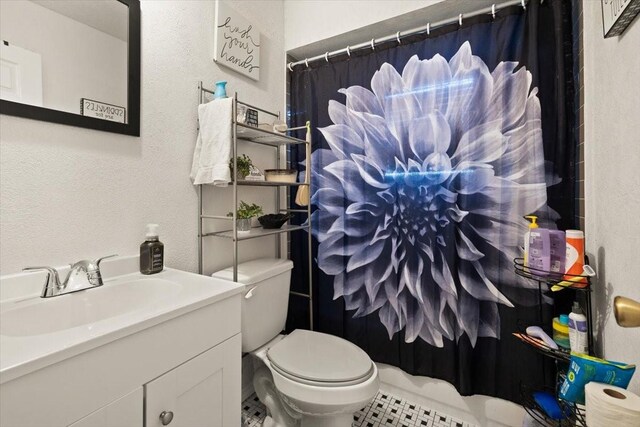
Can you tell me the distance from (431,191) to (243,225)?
98cm

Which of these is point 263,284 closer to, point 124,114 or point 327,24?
point 124,114

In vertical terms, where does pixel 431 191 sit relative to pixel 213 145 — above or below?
below

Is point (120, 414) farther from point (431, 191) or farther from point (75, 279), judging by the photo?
point (431, 191)

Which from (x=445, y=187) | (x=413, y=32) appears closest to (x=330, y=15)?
(x=413, y=32)

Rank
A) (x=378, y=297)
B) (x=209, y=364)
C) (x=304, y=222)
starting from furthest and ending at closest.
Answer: (x=304, y=222) < (x=378, y=297) < (x=209, y=364)

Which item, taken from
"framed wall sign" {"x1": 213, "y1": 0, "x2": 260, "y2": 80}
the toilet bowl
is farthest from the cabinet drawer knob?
"framed wall sign" {"x1": 213, "y1": 0, "x2": 260, "y2": 80}

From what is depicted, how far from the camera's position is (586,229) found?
114 cm

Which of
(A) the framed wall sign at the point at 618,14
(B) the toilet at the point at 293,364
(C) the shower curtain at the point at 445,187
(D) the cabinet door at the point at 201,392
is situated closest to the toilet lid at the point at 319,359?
(B) the toilet at the point at 293,364

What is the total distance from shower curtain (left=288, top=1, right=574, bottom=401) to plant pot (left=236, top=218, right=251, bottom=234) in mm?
541

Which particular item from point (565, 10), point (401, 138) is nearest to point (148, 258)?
point (401, 138)

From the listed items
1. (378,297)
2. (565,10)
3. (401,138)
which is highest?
(565,10)

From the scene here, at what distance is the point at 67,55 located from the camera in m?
0.94

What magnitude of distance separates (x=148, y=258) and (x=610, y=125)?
1.67 meters

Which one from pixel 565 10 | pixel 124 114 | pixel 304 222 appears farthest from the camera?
pixel 304 222
